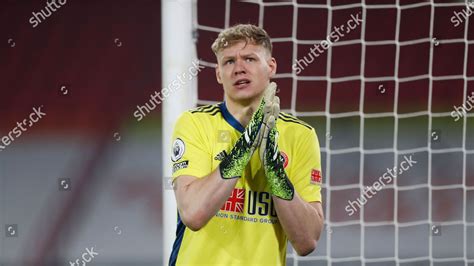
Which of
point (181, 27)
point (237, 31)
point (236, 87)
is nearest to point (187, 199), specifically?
point (236, 87)

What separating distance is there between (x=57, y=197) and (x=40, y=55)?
0.74m

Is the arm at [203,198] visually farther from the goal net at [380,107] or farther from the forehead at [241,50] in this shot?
the goal net at [380,107]

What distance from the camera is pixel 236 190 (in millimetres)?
1523

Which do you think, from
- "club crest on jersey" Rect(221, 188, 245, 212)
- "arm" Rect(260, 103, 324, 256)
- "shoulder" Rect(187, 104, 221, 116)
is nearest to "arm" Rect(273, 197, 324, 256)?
"arm" Rect(260, 103, 324, 256)

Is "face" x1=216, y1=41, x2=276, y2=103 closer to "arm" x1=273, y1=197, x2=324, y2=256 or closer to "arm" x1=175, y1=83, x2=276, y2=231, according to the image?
"arm" x1=175, y1=83, x2=276, y2=231

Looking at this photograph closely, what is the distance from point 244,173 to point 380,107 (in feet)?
6.25

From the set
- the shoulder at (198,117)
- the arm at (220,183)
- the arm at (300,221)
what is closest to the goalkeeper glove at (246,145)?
the arm at (220,183)

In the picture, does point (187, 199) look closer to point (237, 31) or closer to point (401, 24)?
point (237, 31)

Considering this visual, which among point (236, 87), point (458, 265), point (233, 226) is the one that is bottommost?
point (458, 265)

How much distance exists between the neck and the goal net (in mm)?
1641

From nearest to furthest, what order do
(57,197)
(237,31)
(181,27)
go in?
(237,31) → (181,27) → (57,197)

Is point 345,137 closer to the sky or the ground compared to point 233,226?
closer to the sky

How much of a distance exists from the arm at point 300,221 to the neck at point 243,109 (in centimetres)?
25

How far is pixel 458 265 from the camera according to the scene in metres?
Answer: 3.33
